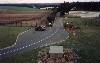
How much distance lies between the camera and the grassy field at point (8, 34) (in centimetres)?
4251

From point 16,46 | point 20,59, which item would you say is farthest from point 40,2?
point 20,59

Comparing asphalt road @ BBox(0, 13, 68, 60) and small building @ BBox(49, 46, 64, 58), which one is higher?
small building @ BBox(49, 46, 64, 58)

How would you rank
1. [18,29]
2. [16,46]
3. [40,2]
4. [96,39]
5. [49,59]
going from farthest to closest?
[40,2] < [18,29] < [96,39] < [16,46] < [49,59]

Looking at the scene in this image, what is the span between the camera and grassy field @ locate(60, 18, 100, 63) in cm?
3509

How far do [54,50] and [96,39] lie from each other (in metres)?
11.4

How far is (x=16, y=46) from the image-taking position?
40844 mm

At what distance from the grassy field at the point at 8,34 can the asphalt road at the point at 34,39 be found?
99 centimetres

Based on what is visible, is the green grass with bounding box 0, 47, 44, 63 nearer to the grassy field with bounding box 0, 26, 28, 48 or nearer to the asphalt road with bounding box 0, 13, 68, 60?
the asphalt road with bounding box 0, 13, 68, 60

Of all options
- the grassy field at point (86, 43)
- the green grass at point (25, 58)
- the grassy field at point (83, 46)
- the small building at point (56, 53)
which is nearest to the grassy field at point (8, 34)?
the green grass at point (25, 58)

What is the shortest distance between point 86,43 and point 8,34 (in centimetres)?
1468

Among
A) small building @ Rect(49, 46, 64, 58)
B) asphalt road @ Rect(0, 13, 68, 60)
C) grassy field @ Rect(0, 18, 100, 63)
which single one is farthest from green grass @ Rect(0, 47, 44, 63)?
small building @ Rect(49, 46, 64, 58)

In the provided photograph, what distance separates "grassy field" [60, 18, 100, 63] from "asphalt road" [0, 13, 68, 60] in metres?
2.34

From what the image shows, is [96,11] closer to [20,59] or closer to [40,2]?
[40,2]

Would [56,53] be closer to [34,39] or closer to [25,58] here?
[25,58]
